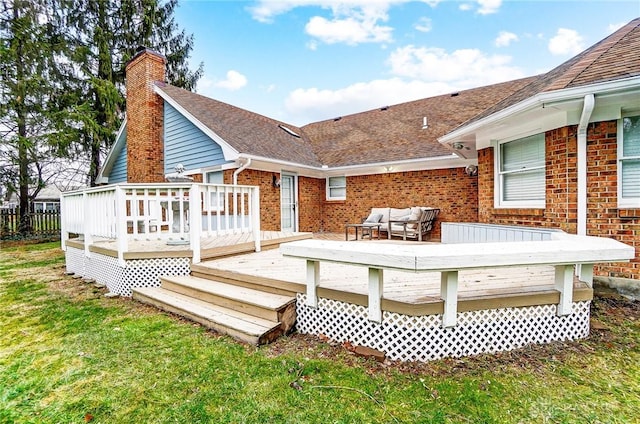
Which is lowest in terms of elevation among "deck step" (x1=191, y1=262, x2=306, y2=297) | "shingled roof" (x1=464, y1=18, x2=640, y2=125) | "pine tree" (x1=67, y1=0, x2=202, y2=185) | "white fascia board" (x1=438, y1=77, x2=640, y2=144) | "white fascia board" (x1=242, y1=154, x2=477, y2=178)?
"deck step" (x1=191, y1=262, x2=306, y2=297)

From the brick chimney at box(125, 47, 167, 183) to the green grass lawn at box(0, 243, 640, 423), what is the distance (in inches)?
300

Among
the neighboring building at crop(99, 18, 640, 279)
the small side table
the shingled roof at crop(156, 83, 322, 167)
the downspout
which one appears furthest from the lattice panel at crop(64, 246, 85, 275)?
the downspout

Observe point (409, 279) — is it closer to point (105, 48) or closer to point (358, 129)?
point (358, 129)

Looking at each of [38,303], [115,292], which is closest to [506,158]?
[115,292]

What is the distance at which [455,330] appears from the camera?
8.66 feet

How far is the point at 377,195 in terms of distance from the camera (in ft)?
31.9

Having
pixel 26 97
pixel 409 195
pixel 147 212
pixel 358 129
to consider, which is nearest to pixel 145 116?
pixel 26 97

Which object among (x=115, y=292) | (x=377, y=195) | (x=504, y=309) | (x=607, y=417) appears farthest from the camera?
(x=377, y=195)

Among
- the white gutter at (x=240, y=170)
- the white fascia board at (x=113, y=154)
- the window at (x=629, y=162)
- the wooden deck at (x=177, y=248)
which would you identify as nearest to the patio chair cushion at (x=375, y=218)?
the wooden deck at (x=177, y=248)

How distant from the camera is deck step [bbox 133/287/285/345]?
9.36ft

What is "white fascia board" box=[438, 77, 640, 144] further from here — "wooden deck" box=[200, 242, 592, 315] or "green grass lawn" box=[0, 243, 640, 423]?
"green grass lawn" box=[0, 243, 640, 423]

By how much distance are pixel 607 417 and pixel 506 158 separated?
15.2ft

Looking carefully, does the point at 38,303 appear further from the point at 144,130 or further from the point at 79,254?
the point at 144,130

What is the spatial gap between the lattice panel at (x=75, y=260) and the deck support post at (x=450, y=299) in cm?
653
